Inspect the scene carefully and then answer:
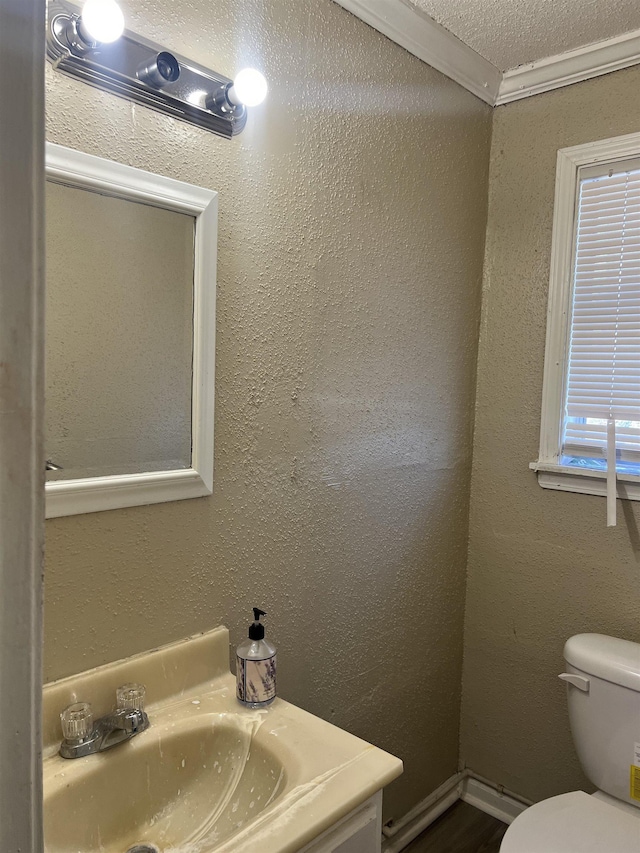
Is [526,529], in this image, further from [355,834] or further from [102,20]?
[102,20]

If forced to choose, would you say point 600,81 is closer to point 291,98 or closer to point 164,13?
point 291,98

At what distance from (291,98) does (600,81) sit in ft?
3.17

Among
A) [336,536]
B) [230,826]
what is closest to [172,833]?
[230,826]

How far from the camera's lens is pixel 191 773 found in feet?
3.64

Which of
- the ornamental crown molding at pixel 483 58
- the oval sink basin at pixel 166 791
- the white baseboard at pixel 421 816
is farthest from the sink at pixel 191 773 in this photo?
the ornamental crown molding at pixel 483 58

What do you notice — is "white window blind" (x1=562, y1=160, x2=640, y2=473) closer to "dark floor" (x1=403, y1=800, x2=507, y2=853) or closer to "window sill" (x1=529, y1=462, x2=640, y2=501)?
"window sill" (x1=529, y1=462, x2=640, y2=501)

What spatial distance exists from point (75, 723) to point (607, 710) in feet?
4.19

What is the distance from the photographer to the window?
5.66 feet

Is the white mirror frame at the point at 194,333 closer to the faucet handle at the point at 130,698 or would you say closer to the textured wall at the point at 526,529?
the faucet handle at the point at 130,698

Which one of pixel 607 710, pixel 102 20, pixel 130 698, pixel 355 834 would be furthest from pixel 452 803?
pixel 102 20

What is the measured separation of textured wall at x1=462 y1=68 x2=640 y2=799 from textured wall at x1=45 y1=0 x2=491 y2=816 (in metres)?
0.07

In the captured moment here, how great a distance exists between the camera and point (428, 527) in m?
1.88

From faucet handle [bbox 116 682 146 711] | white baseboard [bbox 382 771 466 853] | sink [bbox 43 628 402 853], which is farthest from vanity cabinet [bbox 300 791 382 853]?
white baseboard [bbox 382 771 466 853]

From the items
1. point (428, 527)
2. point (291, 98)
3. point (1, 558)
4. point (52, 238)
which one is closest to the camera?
point (1, 558)
